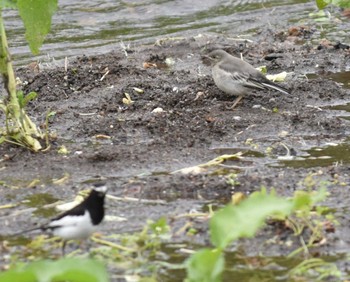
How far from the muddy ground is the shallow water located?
1.75 metres

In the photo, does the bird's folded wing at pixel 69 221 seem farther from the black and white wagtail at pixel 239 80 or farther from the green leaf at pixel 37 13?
the black and white wagtail at pixel 239 80

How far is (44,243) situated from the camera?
20.5ft

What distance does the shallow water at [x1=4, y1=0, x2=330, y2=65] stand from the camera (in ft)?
46.4

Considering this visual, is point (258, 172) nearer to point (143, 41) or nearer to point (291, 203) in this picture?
point (291, 203)

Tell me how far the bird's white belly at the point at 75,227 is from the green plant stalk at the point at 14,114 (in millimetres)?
2111

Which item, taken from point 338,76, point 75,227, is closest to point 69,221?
point 75,227

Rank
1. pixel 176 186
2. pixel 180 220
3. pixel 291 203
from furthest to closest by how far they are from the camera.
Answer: pixel 176 186 → pixel 180 220 → pixel 291 203

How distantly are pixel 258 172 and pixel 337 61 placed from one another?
15.4ft

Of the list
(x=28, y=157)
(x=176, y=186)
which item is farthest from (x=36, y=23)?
(x=176, y=186)

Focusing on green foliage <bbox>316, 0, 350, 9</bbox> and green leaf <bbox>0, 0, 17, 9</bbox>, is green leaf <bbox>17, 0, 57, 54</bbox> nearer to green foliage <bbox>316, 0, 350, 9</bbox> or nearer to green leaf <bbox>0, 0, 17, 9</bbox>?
green leaf <bbox>0, 0, 17, 9</bbox>

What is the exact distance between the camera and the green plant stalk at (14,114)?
25.4ft

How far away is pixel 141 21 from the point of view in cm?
1559

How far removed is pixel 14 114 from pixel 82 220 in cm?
231

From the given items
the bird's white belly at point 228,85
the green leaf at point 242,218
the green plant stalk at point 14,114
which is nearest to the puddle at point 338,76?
the bird's white belly at point 228,85
